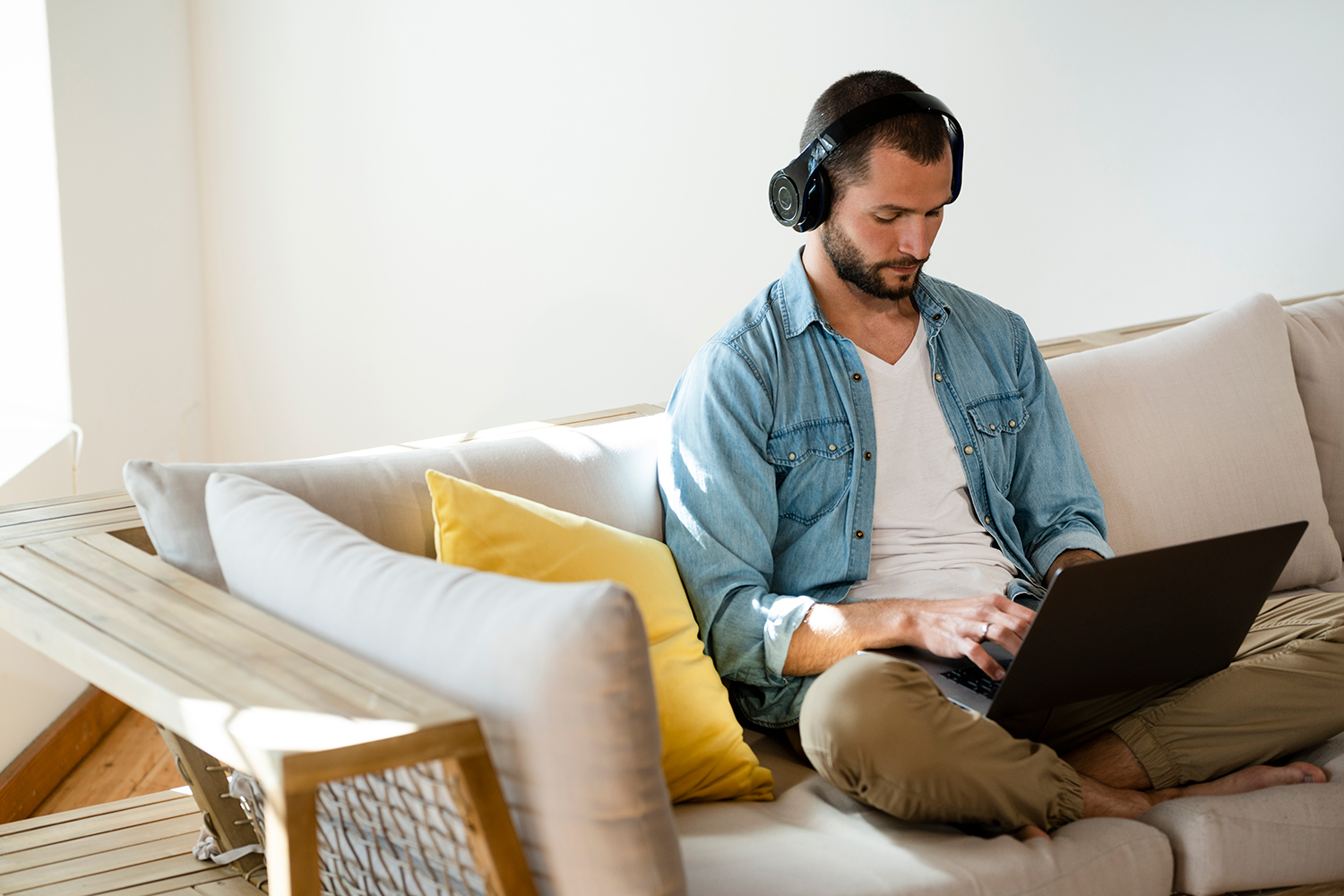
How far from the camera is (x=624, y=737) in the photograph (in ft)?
2.86

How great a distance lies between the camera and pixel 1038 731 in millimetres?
1411

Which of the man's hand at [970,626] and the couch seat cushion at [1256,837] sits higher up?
the man's hand at [970,626]

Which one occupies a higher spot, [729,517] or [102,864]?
[729,517]

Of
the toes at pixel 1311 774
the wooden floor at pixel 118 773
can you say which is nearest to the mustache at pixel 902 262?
the toes at pixel 1311 774

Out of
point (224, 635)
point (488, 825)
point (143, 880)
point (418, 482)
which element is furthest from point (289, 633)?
point (143, 880)

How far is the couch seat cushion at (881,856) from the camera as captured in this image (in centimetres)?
115

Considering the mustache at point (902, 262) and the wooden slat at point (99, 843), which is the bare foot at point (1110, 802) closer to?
the mustache at point (902, 262)

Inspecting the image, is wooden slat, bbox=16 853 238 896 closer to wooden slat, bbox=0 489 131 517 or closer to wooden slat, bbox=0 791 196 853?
wooden slat, bbox=0 791 196 853

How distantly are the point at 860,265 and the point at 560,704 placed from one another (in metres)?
1.04

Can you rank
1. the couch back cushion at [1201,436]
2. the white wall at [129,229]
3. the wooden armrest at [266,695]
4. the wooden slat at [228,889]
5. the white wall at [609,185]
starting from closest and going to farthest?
the wooden armrest at [266,695] → the wooden slat at [228,889] → the couch back cushion at [1201,436] → the white wall at [129,229] → the white wall at [609,185]

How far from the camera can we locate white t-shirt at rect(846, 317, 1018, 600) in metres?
1.64

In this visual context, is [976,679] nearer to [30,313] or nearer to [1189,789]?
[1189,789]

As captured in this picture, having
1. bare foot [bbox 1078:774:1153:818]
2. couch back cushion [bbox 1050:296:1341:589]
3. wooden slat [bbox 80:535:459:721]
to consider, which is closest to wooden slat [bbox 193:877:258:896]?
wooden slat [bbox 80:535:459:721]

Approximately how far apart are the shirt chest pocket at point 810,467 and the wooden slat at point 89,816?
3.14 ft
